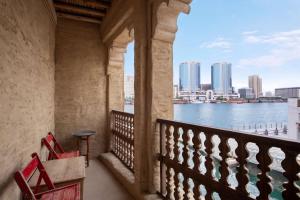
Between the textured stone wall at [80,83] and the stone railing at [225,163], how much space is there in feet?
10.7

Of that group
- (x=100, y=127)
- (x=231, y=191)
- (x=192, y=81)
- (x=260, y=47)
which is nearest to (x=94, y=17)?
(x=100, y=127)

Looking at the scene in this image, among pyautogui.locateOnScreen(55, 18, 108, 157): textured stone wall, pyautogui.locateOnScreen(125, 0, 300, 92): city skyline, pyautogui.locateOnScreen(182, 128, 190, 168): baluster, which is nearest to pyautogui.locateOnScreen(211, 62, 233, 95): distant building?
pyautogui.locateOnScreen(125, 0, 300, 92): city skyline

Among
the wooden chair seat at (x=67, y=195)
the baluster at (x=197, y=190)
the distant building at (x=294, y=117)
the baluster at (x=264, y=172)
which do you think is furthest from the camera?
the distant building at (x=294, y=117)

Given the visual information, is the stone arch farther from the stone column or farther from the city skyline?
the city skyline

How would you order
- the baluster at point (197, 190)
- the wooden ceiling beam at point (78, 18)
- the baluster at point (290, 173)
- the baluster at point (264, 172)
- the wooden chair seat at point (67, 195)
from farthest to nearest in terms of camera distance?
the wooden ceiling beam at point (78, 18)
the wooden chair seat at point (67, 195)
the baluster at point (197, 190)
the baluster at point (264, 172)
the baluster at point (290, 173)

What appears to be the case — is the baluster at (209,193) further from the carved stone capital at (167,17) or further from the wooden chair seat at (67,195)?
the carved stone capital at (167,17)

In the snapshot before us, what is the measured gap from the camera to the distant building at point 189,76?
16944 mm

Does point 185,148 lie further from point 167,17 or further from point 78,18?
point 78,18

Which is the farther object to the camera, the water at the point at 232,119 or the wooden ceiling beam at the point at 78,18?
the wooden ceiling beam at the point at 78,18

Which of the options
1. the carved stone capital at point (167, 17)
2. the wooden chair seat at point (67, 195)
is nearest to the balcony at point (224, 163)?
the wooden chair seat at point (67, 195)

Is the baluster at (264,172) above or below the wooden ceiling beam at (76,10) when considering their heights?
below

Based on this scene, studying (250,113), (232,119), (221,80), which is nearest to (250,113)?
(250,113)

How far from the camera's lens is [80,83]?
5.29m

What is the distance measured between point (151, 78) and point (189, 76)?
15.8m
